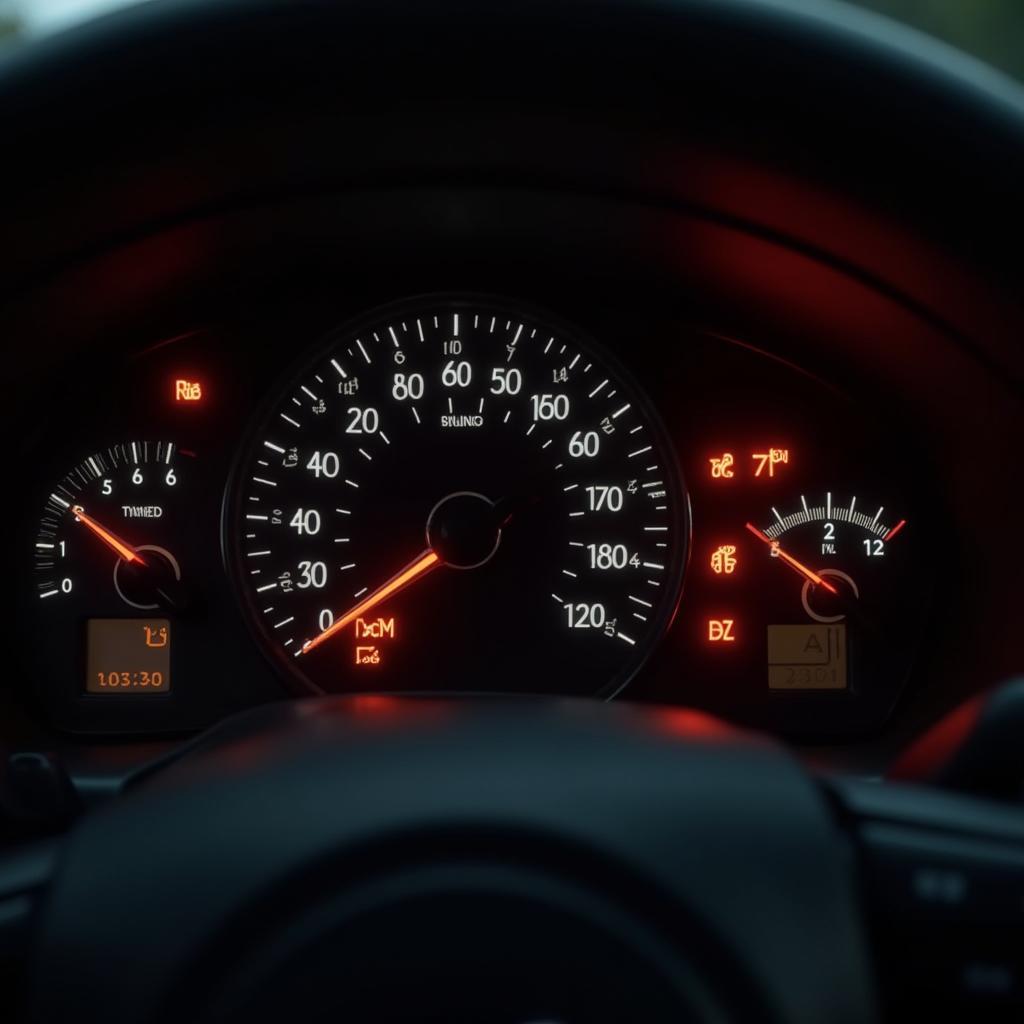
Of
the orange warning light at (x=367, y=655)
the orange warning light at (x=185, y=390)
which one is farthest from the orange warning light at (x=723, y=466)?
the orange warning light at (x=185, y=390)

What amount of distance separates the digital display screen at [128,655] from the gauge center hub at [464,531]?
482 mm

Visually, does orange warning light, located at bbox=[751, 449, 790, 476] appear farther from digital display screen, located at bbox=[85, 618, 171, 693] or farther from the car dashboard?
digital display screen, located at bbox=[85, 618, 171, 693]

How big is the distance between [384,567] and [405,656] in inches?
5.9

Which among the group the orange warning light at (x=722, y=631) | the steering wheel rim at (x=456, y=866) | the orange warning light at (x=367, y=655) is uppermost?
the orange warning light at (x=722, y=631)

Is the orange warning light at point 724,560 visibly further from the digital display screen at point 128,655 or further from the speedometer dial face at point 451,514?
the digital display screen at point 128,655

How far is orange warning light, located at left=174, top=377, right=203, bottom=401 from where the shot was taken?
2756 mm

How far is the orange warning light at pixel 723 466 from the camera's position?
274 centimetres

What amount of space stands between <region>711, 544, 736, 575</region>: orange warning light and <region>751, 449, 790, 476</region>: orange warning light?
0.44ft

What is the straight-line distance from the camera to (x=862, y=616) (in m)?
2.62

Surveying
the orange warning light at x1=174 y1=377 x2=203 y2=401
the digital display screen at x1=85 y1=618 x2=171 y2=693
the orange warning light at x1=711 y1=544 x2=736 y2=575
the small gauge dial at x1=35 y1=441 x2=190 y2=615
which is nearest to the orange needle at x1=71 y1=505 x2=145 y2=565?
the small gauge dial at x1=35 y1=441 x2=190 y2=615
